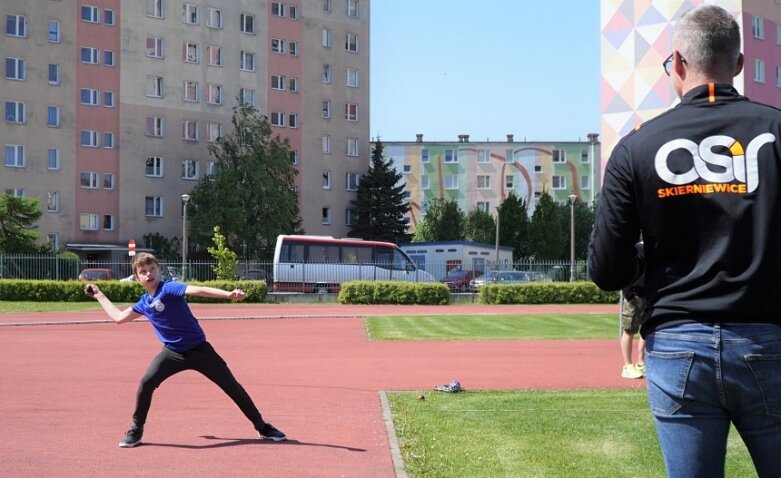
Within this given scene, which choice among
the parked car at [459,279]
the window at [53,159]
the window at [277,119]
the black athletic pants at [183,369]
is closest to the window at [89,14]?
the window at [53,159]

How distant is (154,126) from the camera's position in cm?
6669

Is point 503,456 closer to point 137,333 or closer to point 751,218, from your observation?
point 751,218

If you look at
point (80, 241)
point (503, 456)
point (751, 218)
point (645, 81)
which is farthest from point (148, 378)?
point (80, 241)

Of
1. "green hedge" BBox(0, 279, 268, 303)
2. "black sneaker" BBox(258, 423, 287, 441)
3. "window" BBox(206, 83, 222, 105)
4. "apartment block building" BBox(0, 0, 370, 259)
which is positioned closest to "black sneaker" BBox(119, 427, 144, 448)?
"black sneaker" BBox(258, 423, 287, 441)

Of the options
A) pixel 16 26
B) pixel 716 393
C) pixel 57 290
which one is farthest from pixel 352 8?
pixel 716 393

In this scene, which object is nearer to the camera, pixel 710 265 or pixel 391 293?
pixel 710 265

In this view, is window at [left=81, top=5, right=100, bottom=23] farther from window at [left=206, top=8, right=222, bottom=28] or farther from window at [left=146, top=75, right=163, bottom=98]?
window at [left=206, top=8, right=222, bottom=28]

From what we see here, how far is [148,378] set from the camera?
8.91m

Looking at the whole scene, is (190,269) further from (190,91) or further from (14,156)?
(190,91)

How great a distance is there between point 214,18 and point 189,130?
8020 mm

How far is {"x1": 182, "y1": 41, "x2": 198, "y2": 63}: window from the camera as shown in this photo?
67.9 meters

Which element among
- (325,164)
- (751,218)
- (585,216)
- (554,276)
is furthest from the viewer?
(585,216)

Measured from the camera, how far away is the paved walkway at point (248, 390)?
8.11 m

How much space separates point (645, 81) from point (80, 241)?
50.4m
